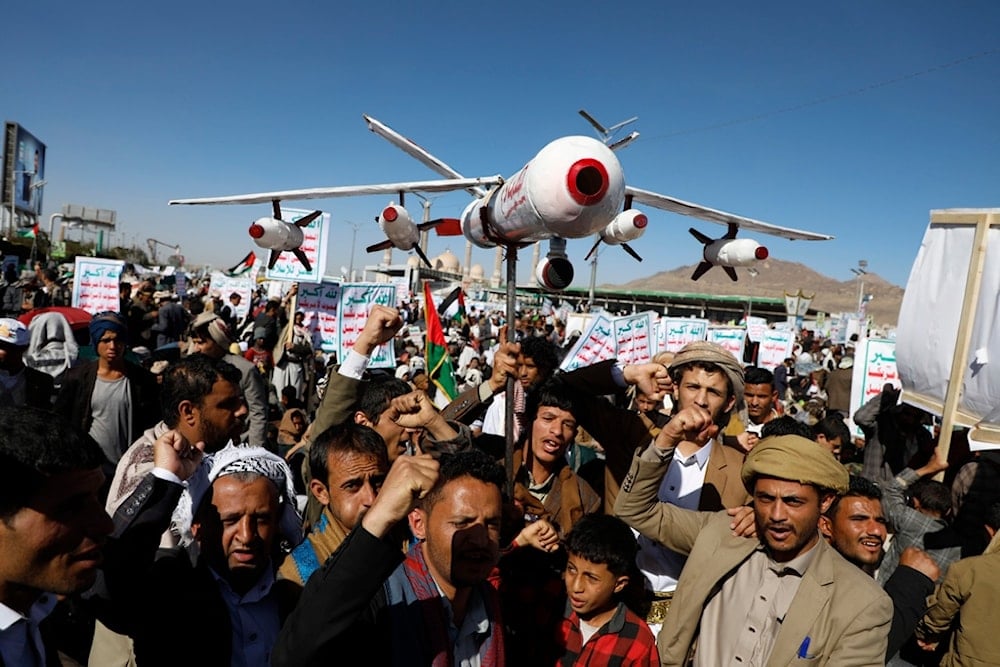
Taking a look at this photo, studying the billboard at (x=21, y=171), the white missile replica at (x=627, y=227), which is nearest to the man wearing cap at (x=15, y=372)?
the white missile replica at (x=627, y=227)

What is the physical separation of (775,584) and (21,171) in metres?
61.4

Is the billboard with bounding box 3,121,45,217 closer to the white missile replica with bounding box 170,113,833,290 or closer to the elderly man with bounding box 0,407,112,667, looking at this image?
the white missile replica with bounding box 170,113,833,290

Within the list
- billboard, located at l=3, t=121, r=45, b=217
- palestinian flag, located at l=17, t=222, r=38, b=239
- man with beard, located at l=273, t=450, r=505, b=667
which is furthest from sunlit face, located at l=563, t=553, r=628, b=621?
billboard, located at l=3, t=121, r=45, b=217

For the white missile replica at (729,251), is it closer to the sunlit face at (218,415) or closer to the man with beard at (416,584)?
the man with beard at (416,584)

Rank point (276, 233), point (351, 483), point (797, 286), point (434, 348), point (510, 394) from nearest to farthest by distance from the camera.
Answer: point (351, 483) < point (510, 394) < point (276, 233) < point (434, 348) < point (797, 286)

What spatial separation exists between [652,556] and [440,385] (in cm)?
350

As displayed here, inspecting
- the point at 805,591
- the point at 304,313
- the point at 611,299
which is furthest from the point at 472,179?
the point at 611,299

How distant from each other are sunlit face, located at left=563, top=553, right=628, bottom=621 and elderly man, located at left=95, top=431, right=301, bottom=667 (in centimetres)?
111

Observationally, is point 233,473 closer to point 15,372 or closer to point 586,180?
point 586,180

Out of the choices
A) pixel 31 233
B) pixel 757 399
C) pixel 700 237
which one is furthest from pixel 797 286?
pixel 700 237

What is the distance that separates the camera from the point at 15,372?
4.39 m

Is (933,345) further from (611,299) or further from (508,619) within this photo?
(611,299)

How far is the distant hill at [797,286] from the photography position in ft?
347

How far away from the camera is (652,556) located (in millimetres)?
2869
